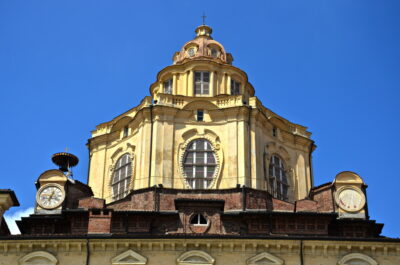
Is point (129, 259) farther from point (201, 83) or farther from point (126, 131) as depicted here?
point (201, 83)

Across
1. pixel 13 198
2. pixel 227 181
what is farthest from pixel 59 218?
pixel 227 181

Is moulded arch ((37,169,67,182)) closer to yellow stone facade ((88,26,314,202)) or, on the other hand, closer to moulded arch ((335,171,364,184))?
yellow stone facade ((88,26,314,202))

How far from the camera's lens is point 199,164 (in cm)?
5781

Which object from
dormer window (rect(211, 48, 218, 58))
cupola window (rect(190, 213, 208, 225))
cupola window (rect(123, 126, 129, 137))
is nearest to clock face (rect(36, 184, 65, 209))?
cupola window (rect(190, 213, 208, 225))

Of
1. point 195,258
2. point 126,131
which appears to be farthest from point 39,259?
point 126,131

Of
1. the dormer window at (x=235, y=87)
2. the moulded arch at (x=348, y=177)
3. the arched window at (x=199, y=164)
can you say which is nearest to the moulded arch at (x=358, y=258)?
the moulded arch at (x=348, y=177)

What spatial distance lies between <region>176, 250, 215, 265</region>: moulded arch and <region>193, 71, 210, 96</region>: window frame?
67.1 ft

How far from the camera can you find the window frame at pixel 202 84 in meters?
63.3

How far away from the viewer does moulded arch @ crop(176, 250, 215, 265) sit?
148 feet

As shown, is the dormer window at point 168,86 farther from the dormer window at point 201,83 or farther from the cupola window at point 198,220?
the cupola window at point 198,220

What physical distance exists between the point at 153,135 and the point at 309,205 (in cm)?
1304

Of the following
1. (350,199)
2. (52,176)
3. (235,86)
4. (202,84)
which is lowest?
(350,199)

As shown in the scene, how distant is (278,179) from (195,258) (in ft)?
→ 53.7

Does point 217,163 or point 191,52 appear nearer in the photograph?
point 217,163
